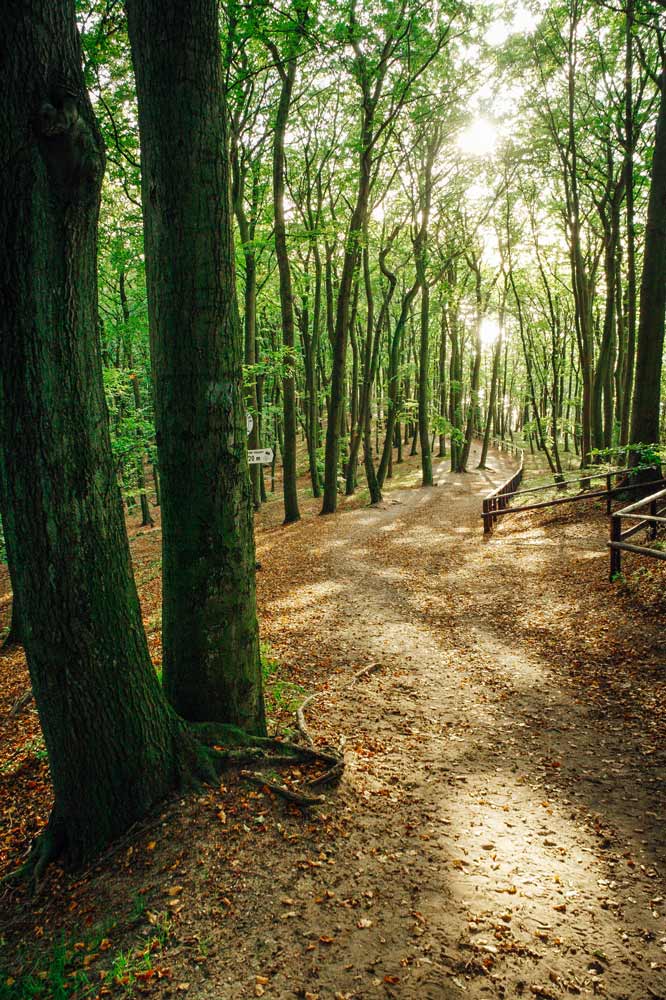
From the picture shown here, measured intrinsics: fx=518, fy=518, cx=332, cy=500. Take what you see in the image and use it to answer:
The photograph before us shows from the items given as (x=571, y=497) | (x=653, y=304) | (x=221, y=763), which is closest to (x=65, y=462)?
(x=221, y=763)

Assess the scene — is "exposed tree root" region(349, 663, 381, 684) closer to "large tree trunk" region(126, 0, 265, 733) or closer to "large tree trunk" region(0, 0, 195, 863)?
"large tree trunk" region(126, 0, 265, 733)

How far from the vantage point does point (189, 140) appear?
3346mm

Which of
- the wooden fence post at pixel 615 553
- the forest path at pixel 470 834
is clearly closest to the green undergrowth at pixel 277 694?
the forest path at pixel 470 834

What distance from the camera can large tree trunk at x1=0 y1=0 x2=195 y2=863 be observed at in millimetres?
2477

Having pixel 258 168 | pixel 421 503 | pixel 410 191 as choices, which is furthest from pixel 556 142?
pixel 421 503

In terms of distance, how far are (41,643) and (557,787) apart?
3.79 meters

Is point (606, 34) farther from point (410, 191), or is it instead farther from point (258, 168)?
point (258, 168)

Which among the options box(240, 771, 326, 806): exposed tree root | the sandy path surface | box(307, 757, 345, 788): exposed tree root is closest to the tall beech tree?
the sandy path surface

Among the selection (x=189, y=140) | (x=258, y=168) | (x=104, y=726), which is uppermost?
(x=258, y=168)

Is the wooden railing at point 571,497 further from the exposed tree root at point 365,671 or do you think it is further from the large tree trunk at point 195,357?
the large tree trunk at point 195,357

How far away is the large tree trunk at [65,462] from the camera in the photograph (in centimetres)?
248

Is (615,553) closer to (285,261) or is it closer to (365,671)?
(365,671)

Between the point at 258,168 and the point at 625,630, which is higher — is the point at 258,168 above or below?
above

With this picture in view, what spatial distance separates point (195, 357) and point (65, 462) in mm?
1177
